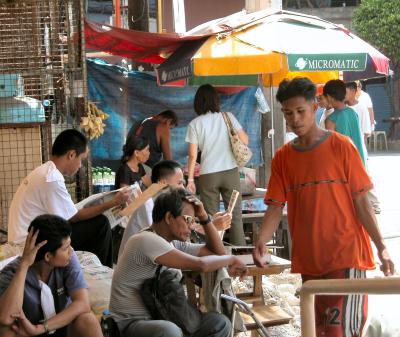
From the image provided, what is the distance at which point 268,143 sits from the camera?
37.8 feet

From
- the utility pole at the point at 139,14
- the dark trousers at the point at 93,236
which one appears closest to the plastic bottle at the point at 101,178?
the dark trousers at the point at 93,236

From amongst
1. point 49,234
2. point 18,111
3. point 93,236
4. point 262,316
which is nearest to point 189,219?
point 49,234

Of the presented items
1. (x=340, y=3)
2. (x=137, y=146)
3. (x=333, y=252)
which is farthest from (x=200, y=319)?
(x=340, y=3)

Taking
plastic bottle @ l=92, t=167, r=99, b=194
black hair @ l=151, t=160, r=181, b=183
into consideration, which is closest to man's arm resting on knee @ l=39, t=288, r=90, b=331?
black hair @ l=151, t=160, r=181, b=183

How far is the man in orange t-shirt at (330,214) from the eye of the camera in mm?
4422

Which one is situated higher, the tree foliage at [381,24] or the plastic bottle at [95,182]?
the tree foliage at [381,24]

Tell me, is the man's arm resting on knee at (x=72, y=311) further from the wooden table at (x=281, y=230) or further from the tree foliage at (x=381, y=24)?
the tree foliage at (x=381, y=24)

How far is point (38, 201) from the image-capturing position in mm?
6320

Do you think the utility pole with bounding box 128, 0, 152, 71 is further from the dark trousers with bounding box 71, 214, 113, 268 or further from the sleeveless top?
the dark trousers with bounding box 71, 214, 113, 268

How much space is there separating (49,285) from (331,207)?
5.46 ft

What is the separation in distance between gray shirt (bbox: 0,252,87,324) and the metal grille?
3.41 metres

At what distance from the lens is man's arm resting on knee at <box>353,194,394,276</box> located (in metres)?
4.40

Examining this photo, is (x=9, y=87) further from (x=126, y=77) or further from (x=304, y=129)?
(x=304, y=129)

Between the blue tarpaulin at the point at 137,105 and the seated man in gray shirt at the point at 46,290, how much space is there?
6289 millimetres
